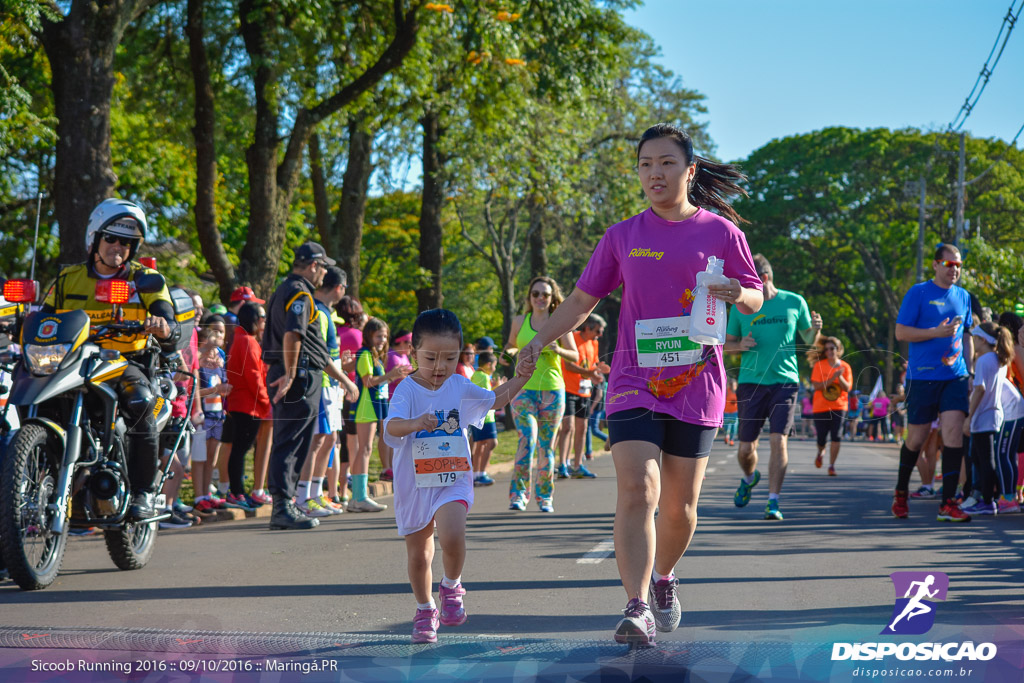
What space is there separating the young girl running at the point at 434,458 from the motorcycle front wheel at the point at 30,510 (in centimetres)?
234

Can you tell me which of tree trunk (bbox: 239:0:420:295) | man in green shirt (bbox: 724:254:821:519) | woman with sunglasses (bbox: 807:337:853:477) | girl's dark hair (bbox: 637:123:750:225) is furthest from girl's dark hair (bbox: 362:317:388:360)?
girl's dark hair (bbox: 637:123:750:225)

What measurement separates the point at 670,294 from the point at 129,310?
3.78 meters

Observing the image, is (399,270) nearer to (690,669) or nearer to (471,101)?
(471,101)

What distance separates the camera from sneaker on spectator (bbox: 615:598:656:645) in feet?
13.3

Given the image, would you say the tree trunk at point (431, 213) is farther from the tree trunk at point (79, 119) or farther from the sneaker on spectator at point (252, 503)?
the sneaker on spectator at point (252, 503)

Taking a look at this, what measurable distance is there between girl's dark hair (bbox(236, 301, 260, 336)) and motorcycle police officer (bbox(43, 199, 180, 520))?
3.51 m

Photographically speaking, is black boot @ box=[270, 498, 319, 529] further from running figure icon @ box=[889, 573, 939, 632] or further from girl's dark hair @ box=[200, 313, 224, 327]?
running figure icon @ box=[889, 573, 939, 632]

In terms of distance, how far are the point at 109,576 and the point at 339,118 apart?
42.0ft

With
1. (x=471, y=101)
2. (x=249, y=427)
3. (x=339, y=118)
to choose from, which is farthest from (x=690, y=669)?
(x=471, y=101)

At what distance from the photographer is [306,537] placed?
8.66m

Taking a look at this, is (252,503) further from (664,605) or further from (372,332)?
(664,605)

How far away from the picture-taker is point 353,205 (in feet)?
65.8

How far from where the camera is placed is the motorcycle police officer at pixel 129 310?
21.6ft

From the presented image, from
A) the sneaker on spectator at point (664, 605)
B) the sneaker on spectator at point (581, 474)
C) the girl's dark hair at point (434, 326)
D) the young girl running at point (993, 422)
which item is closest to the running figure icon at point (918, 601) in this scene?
the sneaker on spectator at point (664, 605)
